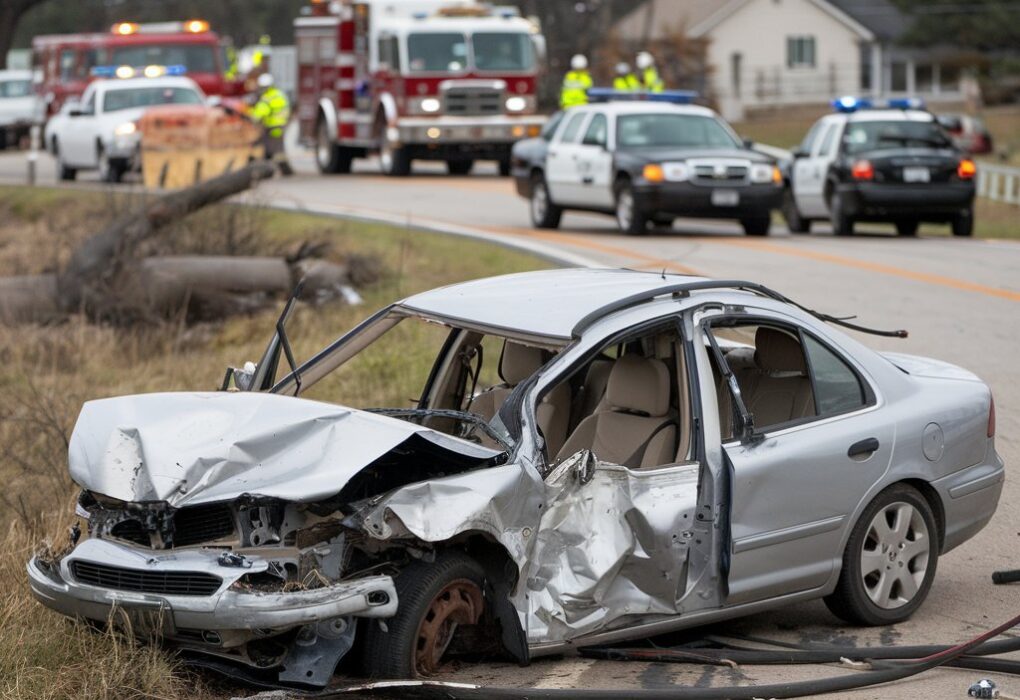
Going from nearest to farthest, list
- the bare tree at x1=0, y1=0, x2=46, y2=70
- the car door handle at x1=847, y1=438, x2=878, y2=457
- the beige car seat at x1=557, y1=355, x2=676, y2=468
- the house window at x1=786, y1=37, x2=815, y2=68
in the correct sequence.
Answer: the beige car seat at x1=557, y1=355, x2=676, y2=468 < the car door handle at x1=847, y1=438, x2=878, y2=457 < the bare tree at x1=0, y1=0, x2=46, y2=70 < the house window at x1=786, y1=37, x2=815, y2=68

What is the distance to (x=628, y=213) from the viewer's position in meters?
21.0

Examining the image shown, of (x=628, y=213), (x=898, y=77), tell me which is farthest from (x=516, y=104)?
(x=898, y=77)

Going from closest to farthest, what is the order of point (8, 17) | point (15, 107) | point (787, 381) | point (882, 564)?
1. point (882, 564)
2. point (787, 381)
3. point (15, 107)
4. point (8, 17)

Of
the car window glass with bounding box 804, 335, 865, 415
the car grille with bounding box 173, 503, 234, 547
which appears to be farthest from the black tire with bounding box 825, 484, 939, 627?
the car grille with bounding box 173, 503, 234, 547

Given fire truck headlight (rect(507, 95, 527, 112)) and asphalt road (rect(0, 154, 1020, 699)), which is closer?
asphalt road (rect(0, 154, 1020, 699))

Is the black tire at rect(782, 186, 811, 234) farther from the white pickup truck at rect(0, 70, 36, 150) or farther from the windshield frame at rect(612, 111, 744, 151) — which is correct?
the white pickup truck at rect(0, 70, 36, 150)

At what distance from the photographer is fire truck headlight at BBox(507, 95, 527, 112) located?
3122 cm

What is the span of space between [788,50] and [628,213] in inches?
2153

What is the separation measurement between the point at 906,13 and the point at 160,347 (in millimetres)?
60032

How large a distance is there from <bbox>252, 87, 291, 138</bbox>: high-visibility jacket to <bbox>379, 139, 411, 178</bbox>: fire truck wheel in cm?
202

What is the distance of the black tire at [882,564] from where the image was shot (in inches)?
265

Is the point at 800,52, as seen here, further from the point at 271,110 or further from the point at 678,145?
the point at 678,145

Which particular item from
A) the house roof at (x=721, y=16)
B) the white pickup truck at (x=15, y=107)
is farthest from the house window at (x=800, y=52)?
the white pickup truck at (x=15, y=107)

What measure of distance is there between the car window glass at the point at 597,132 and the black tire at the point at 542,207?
0.98m
